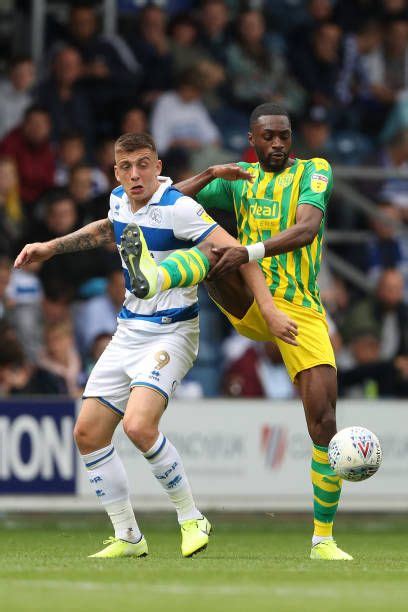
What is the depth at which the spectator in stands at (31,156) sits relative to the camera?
50.5 ft

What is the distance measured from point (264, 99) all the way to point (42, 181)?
349cm

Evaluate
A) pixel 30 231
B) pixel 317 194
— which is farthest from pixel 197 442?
pixel 317 194

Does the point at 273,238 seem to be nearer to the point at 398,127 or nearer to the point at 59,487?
the point at 59,487

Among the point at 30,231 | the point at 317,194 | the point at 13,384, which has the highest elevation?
the point at 317,194

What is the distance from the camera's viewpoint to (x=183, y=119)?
55.2 feet

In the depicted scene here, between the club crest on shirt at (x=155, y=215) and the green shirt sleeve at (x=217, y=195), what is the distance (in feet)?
2.34

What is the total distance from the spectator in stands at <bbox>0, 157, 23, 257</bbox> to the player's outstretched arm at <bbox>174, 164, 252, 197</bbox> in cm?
575

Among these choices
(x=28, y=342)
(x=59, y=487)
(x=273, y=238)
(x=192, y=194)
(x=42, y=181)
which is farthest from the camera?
(x=42, y=181)

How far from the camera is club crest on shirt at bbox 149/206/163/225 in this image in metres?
8.71

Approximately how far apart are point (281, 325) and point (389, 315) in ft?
25.4

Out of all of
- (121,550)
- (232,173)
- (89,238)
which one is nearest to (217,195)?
(232,173)

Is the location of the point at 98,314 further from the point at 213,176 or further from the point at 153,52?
the point at 213,176

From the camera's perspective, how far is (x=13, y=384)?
45.1 ft

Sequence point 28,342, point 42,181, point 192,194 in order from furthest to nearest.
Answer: point 42,181, point 28,342, point 192,194
